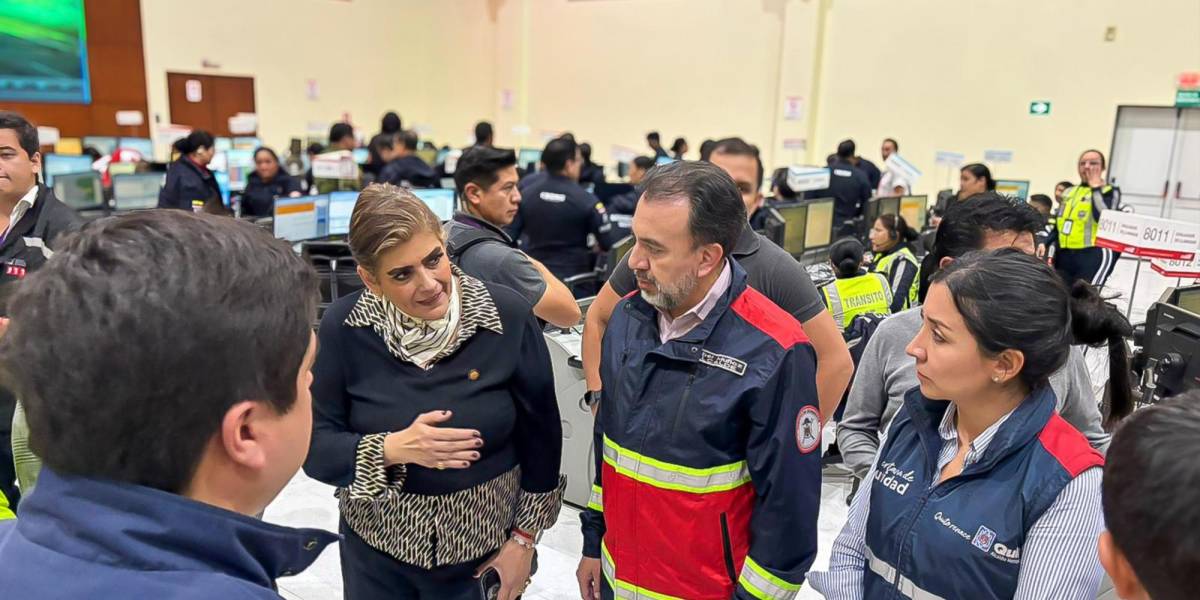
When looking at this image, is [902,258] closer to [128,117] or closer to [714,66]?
[714,66]

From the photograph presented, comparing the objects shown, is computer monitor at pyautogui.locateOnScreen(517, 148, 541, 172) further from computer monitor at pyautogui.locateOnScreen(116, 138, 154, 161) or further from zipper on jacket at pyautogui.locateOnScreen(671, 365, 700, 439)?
zipper on jacket at pyautogui.locateOnScreen(671, 365, 700, 439)

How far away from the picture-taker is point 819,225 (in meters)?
6.32

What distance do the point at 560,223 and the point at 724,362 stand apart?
11.9ft

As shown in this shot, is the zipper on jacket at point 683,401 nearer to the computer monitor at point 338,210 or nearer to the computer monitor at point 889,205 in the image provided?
the computer monitor at point 338,210

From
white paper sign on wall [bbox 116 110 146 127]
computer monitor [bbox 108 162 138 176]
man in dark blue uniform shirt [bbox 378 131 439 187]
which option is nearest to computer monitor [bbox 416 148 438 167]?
man in dark blue uniform shirt [bbox 378 131 439 187]

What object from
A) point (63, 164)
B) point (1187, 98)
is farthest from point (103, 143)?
point (1187, 98)

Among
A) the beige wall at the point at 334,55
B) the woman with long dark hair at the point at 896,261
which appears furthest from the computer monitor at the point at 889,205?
the beige wall at the point at 334,55

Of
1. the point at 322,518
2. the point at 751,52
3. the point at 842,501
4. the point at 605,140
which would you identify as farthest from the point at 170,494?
the point at 605,140

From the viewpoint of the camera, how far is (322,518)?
328 centimetres

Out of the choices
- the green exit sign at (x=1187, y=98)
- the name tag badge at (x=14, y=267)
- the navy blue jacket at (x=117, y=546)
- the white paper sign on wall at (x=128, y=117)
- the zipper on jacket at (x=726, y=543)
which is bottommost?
the zipper on jacket at (x=726, y=543)

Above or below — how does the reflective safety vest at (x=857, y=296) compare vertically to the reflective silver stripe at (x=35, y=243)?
below

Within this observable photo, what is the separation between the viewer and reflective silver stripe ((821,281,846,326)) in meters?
3.43

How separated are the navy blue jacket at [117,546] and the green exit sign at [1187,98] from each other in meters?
11.6

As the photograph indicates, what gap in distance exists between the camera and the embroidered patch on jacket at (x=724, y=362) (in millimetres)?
1392
